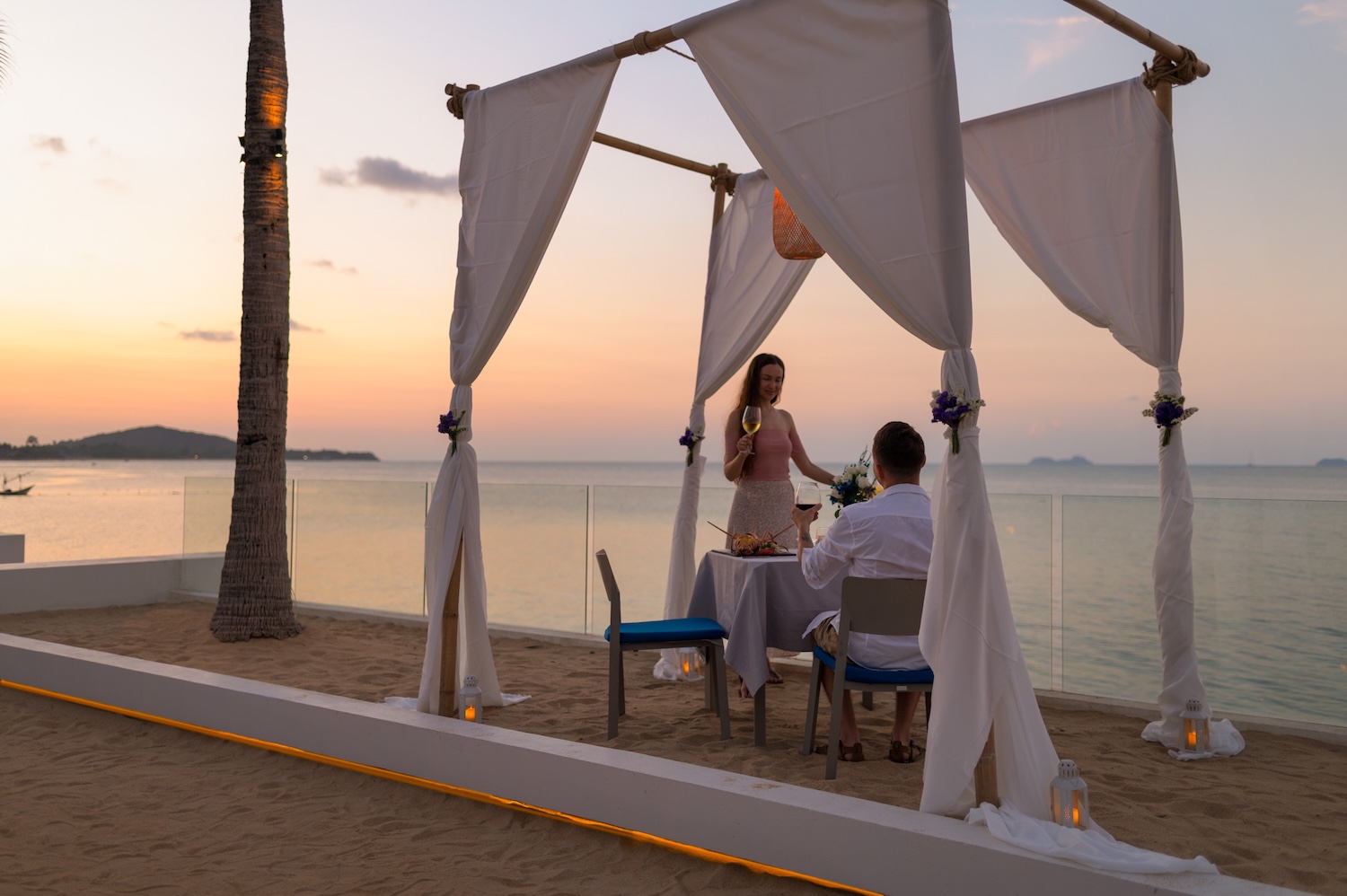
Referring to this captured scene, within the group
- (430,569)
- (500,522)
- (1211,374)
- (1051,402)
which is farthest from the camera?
(1051,402)

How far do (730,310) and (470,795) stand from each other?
10.2 feet

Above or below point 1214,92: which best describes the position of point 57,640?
below

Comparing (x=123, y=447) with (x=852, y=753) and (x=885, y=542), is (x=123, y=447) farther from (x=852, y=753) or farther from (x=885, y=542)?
(x=885, y=542)

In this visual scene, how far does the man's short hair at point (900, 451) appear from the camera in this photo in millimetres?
3666

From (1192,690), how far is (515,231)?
3.46m

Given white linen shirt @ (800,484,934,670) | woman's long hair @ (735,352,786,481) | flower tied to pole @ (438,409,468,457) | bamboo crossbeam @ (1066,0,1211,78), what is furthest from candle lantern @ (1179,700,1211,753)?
flower tied to pole @ (438,409,468,457)

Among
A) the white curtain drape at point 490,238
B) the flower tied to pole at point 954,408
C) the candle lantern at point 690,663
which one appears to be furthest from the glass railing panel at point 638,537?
the flower tied to pole at point 954,408

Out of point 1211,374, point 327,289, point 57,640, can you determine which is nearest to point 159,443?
point 327,289

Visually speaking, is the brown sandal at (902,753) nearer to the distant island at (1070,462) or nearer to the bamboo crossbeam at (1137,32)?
the bamboo crossbeam at (1137,32)

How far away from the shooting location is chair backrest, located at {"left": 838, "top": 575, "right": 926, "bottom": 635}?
11.0 ft

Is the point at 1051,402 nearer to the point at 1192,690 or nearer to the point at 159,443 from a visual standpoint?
the point at 159,443

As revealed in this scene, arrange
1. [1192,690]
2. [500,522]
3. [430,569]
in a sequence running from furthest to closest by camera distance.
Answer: [500,522]
[430,569]
[1192,690]

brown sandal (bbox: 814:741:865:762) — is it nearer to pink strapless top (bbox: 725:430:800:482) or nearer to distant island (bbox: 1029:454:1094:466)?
pink strapless top (bbox: 725:430:800:482)

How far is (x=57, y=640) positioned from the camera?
6.67 metres
